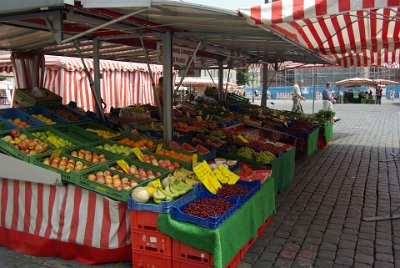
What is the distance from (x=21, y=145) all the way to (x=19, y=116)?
1545 mm

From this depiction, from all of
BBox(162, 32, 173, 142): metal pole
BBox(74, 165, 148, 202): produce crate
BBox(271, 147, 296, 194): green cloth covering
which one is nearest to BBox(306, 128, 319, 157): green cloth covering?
BBox(271, 147, 296, 194): green cloth covering

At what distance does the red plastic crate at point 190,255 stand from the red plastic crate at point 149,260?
0.12 m

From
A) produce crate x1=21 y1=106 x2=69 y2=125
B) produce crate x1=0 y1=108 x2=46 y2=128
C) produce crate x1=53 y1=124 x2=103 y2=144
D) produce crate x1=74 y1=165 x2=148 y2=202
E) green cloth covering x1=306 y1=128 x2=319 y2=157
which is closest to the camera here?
produce crate x1=74 y1=165 x2=148 y2=202

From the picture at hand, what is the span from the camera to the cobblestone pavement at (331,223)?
13.1ft

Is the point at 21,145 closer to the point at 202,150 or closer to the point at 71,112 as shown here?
the point at 71,112

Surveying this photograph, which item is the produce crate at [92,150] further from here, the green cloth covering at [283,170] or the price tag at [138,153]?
the green cloth covering at [283,170]

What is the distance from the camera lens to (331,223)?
5.02 meters

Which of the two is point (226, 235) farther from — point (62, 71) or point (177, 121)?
point (62, 71)

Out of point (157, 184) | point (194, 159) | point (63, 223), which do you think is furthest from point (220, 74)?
point (63, 223)

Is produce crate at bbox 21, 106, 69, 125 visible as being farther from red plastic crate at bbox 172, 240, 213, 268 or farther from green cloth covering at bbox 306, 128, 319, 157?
green cloth covering at bbox 306, 128, 319, 157

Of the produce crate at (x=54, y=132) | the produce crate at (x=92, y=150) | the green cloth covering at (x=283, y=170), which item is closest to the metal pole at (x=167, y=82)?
the produce crate at (x=92, y=150)

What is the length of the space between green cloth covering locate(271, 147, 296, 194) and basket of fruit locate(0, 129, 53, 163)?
10.5 ft

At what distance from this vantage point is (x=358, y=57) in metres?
11.0

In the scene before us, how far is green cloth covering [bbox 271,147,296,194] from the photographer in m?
5.73
